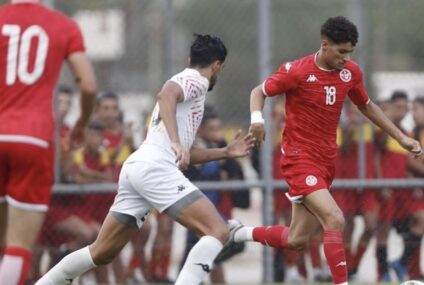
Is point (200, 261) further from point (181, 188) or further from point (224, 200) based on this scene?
point (224, 200)

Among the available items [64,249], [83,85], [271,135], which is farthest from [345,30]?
[64,249]

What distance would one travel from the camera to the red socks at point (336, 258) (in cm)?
834

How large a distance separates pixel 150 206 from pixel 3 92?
1.68 metres

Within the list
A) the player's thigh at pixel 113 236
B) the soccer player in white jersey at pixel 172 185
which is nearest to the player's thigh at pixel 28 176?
the soccer player in white jersey at pixel 172 185

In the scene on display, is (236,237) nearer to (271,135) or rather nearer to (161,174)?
(161,174)

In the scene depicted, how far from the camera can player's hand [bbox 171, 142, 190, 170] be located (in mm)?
7652

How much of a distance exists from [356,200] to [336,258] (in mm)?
4099

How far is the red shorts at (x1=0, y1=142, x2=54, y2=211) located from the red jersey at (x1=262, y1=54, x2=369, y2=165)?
2.32m

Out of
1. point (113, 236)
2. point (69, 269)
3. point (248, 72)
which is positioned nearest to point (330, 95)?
point (113, 236)

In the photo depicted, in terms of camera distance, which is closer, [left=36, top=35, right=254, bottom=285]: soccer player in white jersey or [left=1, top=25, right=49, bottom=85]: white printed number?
[left=1, top=25, right=49, bottom=85]: white printed number

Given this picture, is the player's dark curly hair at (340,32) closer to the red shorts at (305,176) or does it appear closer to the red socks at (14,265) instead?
the red shorts at (305,176)

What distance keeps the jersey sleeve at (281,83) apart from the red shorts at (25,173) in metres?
2.26

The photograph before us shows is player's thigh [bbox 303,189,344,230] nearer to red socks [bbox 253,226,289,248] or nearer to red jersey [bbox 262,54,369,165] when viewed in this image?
red jersey [bbox 262,54,369,165]

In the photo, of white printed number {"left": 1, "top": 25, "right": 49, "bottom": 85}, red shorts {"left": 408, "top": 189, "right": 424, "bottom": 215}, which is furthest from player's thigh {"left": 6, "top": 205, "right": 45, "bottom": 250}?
red shorts {"left": 408, "top": 189, "right": 424, "bottom": 215}
